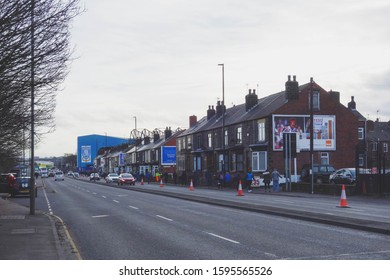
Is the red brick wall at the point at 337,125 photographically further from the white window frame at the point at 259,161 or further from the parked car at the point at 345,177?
the parked car at the point at 345,177

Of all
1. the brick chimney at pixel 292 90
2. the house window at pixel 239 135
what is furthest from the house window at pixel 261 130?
the house window at pixel 239 135

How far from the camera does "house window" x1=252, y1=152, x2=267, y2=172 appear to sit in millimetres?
59500

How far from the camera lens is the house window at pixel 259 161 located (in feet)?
195

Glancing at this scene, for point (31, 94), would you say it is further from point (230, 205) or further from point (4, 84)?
point (230, 205)

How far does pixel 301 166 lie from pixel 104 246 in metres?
47.6

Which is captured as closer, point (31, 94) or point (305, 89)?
point (31, 94)

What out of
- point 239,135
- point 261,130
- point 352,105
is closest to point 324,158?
point 261,130

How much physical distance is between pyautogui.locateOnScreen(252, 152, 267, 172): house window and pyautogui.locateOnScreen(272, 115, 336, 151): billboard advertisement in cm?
184

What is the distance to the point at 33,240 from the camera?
1436 cm

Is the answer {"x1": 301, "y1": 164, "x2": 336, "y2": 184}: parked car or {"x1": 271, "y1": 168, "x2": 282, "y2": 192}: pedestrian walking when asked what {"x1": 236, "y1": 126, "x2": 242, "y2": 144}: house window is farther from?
{"x1": 271, "y1": 168, "x2": 282, "y2": 192}: pedestrian walking

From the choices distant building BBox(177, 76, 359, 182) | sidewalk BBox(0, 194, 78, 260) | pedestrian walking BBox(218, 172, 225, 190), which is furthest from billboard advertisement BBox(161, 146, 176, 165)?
sidewalk BBox(0, 194, 78, 260)

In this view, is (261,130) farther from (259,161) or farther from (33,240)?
(33,240)
